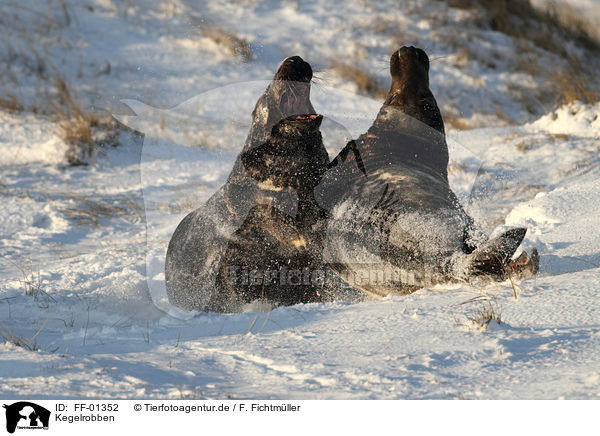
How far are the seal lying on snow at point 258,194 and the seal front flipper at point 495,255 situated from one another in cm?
84

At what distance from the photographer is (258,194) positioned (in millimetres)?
3406

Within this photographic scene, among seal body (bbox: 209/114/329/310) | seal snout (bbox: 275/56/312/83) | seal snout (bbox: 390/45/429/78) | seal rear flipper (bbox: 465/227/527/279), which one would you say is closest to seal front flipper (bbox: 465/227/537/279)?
seal rear flipper (bbox: 465/227/527/279)

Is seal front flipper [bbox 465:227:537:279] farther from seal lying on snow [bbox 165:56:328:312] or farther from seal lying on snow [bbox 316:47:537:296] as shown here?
seal lying on snow [bbox 165:56:328:312]

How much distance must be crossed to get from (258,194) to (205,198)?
252cm

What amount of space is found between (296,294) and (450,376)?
4.78ft

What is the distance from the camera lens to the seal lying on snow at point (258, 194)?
334 cm

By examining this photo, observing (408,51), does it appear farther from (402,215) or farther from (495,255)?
(495,255)

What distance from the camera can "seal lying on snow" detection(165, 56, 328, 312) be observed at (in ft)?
10.9

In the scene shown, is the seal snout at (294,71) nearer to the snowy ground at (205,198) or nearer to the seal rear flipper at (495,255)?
the snowy ground at (205,198)

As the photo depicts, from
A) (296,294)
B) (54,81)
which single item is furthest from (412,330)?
(54,81)

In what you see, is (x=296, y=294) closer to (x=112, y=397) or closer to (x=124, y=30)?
(x=112, y=397)

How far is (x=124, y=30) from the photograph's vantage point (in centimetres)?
941
